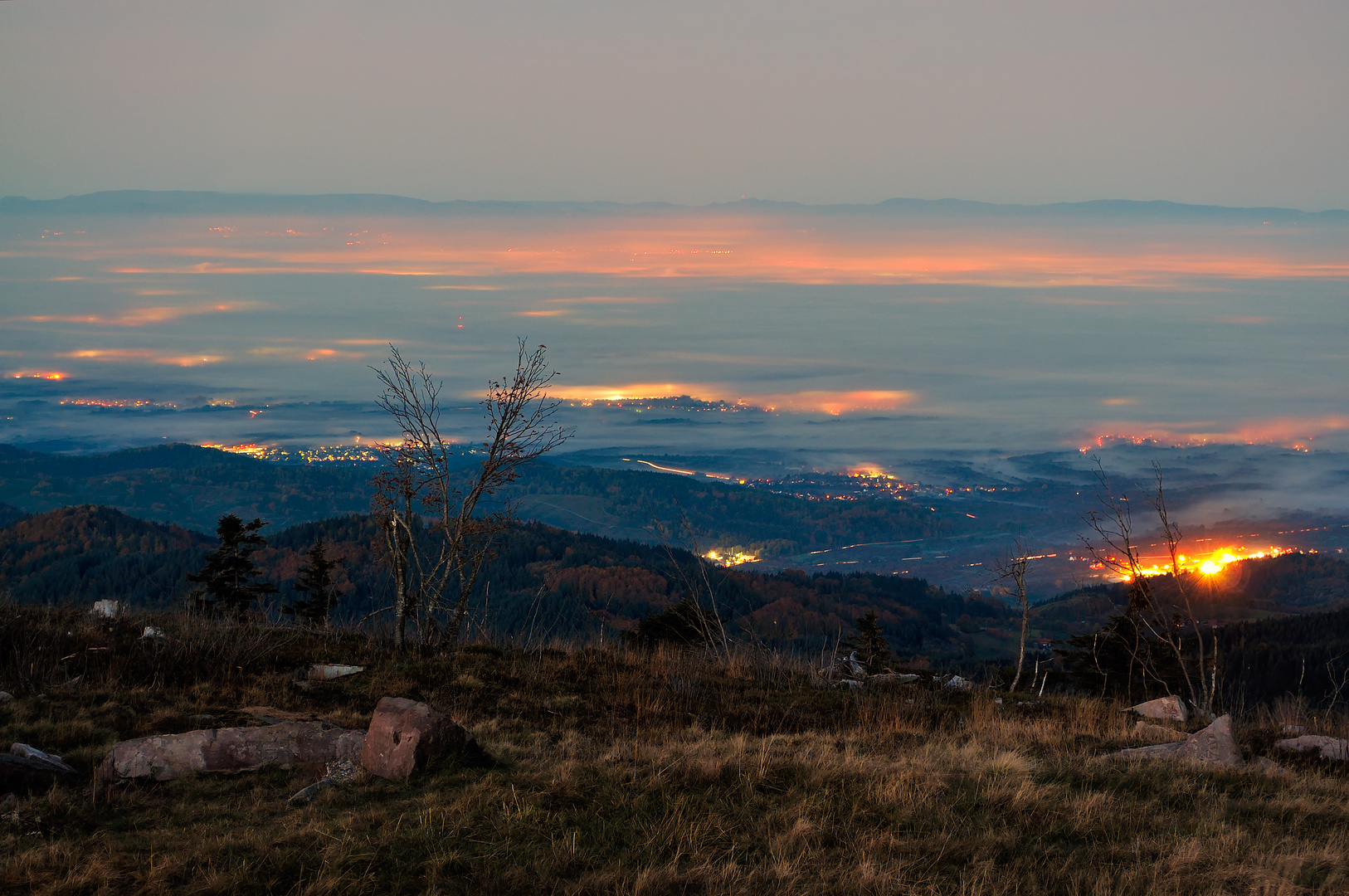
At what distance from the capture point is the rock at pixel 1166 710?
47.2 ft

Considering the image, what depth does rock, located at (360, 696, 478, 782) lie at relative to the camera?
891 cm

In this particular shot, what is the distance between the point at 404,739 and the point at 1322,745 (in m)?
11.8

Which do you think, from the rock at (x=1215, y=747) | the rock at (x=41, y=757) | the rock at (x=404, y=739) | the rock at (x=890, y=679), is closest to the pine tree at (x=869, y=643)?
the rock at (x=890, y=679)

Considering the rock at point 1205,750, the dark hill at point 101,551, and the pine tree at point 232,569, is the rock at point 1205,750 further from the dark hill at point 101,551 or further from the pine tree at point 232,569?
the dark hill at point 101,551

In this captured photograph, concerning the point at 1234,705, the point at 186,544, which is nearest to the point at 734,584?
the point at 186,544

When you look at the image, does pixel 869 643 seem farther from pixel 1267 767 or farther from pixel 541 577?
pixel 541 577

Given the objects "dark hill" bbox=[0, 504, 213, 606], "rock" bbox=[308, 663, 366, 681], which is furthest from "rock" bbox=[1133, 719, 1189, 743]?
"dark hill" bbox=[0, 504, 213, 606]

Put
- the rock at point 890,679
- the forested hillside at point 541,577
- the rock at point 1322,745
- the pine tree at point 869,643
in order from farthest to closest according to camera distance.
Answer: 1. the forested hillside at point 541,577
2. the pine tree at point 869,643
3. the rock at point 890,679
4. the rock at point 1322,745

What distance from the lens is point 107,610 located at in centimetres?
1716

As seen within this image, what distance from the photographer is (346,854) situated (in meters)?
6.74

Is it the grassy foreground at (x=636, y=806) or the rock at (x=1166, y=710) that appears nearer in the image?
the grassy foreground at (x=636, y=806)

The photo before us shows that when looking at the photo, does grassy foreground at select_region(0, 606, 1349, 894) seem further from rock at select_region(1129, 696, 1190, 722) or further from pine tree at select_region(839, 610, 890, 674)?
pine tree at select_region(839, 610, 890, 674)

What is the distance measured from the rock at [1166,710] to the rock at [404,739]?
1126 centimetres

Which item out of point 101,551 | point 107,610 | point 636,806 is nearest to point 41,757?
point 636,806
